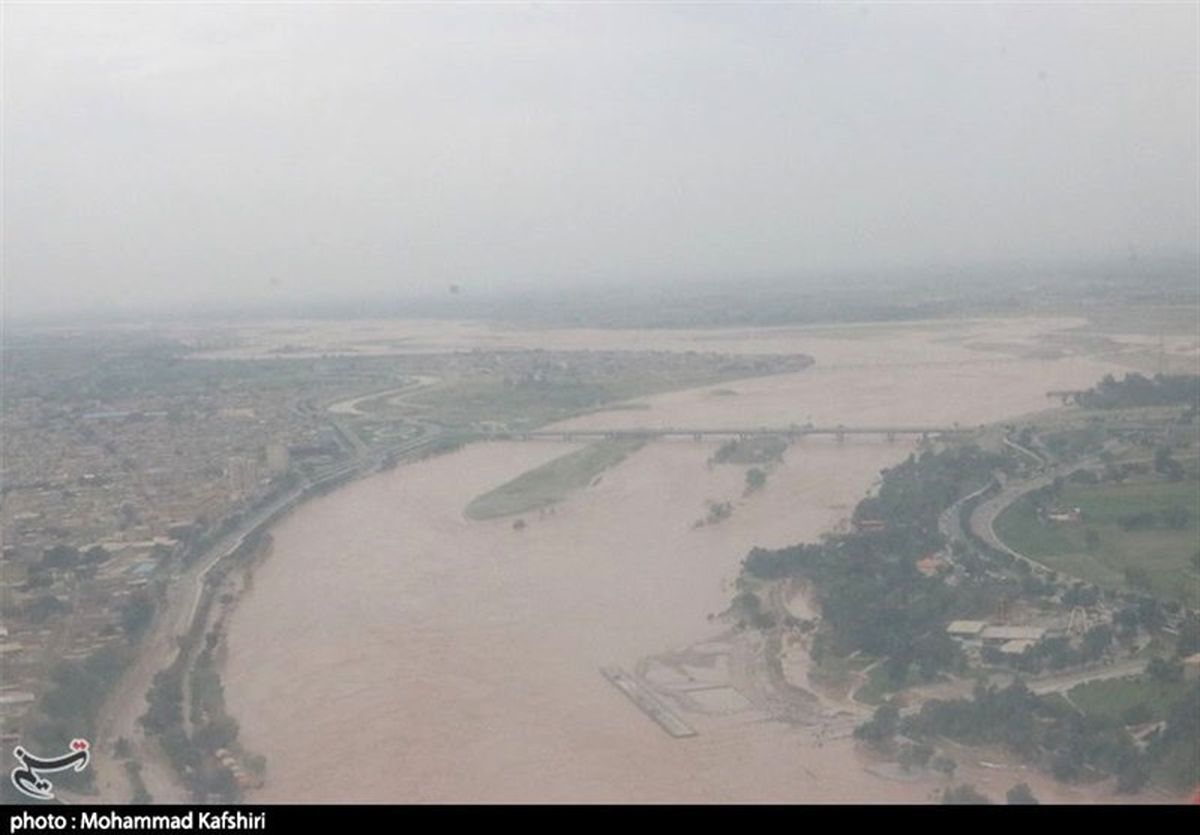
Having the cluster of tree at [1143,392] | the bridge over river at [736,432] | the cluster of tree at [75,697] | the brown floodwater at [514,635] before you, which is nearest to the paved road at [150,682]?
the cluster of tree at [75,697]

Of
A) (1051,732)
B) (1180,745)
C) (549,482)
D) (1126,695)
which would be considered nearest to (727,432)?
(549,482)

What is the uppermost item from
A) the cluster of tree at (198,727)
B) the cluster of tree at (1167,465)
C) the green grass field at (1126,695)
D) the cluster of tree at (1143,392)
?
the cluster of tree at (1143,392)

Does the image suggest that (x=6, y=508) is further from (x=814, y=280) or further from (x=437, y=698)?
(x=814, y=280)

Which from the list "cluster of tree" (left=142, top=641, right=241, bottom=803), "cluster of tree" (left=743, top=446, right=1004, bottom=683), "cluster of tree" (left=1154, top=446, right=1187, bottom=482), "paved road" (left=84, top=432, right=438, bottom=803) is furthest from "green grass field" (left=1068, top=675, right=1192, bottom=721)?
"cluster of tree" (left=1154, top=446, right=1187, bottom=482)

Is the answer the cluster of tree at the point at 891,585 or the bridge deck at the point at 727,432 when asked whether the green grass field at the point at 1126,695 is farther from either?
the bridge deck at the point at 727,432
